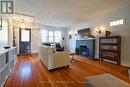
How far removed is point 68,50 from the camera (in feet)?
16.3

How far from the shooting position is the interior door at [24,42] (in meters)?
8.59

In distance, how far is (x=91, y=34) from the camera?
6.93 meters

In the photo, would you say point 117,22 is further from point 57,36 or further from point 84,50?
point 57,36

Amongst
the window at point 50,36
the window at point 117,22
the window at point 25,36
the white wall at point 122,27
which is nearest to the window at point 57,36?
the window at point 50,36

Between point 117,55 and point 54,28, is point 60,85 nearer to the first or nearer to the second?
point 117,55

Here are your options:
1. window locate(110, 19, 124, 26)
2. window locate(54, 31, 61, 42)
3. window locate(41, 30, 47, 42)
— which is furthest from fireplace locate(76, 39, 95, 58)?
window locate(41, 30, 47, 42)

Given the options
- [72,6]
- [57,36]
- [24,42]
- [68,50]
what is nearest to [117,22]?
[72,6]

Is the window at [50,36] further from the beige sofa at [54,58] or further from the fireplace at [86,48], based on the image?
the beige sofa at [54,58]

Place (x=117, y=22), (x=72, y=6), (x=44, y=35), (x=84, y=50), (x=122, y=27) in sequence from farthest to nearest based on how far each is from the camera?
(x=44, y=35), (x=84, y=50), (x=117, y=22), (x=122, y=27), (x=72, y=6)

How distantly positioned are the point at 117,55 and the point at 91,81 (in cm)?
375

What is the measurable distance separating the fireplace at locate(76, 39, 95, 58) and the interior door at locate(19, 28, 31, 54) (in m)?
4.14

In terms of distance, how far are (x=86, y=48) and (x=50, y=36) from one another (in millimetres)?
4459

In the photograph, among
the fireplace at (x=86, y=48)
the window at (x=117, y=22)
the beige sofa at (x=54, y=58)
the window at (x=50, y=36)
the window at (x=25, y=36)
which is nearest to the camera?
the beige sofa at (x=54, y=58)

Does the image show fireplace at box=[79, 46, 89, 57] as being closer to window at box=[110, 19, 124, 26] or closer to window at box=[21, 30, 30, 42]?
window at box=[110, 19, 124, 26]
